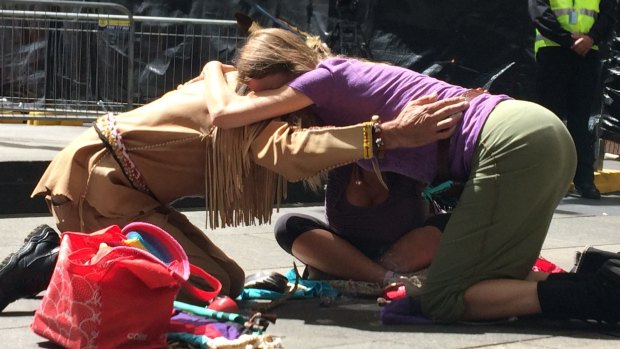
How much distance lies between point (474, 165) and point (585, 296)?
0.61 metres

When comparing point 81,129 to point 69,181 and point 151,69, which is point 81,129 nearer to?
point 151,69

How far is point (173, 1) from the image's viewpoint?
12633mm

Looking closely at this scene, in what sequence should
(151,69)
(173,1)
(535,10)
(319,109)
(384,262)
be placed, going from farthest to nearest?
(173,1) → (151,69) → (535,10) → (384,262) → (319,109)

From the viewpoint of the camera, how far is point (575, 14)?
8.76 metres

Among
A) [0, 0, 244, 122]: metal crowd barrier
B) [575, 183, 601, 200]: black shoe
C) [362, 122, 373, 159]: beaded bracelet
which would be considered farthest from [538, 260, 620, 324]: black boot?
[0, 0, 244, 122]: metal crowd barrier

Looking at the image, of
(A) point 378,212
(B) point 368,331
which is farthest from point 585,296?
(A) point 378,212

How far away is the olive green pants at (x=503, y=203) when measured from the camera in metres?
4.03

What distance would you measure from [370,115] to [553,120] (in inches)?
26.2

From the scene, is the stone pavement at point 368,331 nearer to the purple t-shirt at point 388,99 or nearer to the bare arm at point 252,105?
the purple t-shirt at point 388,99

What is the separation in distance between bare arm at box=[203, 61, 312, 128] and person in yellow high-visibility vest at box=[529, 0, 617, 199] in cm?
499

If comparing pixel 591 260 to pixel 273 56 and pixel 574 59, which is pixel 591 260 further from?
pixel 574 59

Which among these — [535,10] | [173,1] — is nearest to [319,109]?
[535,10]

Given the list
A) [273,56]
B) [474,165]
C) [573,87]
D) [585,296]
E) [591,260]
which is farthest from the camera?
[573,87]

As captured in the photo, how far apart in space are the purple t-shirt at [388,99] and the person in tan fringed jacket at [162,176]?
0.16 meters
